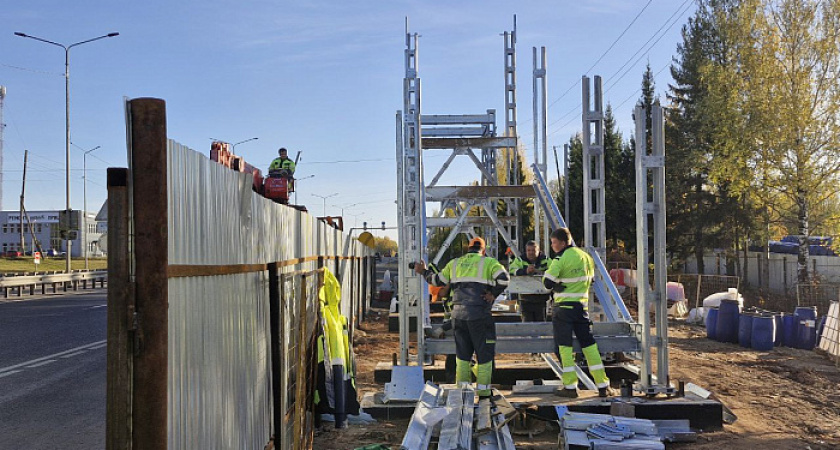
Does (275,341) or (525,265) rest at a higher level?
(525,265)

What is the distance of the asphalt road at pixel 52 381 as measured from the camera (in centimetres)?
803

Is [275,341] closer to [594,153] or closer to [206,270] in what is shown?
[206,270]

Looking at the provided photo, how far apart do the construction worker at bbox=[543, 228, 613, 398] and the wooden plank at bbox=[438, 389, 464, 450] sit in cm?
146

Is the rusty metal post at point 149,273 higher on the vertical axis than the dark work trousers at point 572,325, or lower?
higher

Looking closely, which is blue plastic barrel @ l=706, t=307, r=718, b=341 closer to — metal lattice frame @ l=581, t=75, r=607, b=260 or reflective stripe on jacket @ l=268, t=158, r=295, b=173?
metal lattice frame @ l=581, t=75, r=607, b=260

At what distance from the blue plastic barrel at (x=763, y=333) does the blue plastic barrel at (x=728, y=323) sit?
4.02ft

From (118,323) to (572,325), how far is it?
23.8ft

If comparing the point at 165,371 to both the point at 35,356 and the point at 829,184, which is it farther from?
the point at 829,184

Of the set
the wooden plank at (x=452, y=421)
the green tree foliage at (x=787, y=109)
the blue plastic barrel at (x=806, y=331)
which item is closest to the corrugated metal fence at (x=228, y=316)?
the wooden plank at (x=452, y=421)

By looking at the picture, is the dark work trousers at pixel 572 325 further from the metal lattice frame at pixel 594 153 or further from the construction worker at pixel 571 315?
the metal lattice frame at pixel 594 153

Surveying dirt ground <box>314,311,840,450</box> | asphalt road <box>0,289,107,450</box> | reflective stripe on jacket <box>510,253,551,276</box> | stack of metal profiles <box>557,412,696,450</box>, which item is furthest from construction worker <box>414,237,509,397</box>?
asphalt road <box>0,289,107,450</box>

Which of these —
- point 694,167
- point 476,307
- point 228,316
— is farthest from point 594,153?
point 694,167

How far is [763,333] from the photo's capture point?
17.1 metres

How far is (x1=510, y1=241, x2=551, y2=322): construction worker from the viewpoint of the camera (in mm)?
11867
